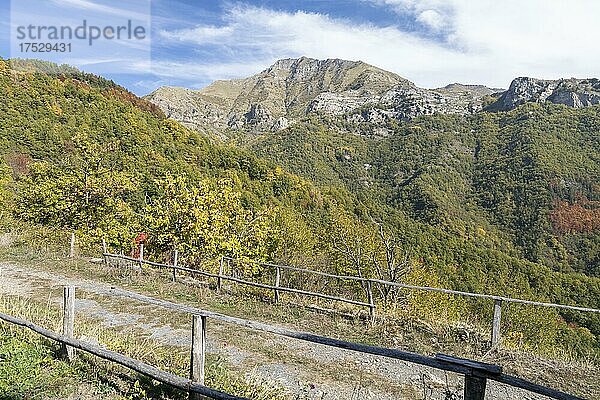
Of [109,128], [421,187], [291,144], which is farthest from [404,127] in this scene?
[109,128]

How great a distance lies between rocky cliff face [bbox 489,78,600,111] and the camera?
137625 millimetres

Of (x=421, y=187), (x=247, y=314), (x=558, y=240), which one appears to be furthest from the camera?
(x=421, y=187)

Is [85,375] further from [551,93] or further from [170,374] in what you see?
[551,93]

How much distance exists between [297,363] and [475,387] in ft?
13.8

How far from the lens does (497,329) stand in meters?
7.56

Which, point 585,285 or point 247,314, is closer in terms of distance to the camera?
point 247,314

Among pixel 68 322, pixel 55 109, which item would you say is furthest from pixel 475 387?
pixel 55 109

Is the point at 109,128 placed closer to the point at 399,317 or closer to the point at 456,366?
the point at 399,317

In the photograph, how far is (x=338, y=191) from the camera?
8081 cm

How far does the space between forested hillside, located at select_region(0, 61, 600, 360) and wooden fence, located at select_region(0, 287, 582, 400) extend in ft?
26.0

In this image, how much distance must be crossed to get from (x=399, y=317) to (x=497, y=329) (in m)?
2.53

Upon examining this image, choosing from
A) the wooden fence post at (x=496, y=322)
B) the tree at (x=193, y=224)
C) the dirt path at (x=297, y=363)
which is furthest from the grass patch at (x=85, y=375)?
the tree at (x=193, y=224)

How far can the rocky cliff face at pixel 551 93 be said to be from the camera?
452 ft

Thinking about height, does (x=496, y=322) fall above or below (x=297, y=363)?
above
